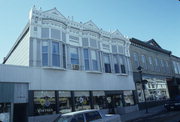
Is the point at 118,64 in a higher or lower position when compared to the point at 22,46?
lower

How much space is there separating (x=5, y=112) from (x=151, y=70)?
22.2 meters

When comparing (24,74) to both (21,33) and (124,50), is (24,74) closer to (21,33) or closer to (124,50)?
(21,33)

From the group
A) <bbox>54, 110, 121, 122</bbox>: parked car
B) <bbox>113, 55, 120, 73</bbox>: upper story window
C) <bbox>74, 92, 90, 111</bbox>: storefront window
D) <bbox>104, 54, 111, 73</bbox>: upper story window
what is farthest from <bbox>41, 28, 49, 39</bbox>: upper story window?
<bbox>113, 55, 120, 73</bbox>: upper story window

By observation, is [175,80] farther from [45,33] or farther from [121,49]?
[45,33]

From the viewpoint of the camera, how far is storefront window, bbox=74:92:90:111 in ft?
53.1

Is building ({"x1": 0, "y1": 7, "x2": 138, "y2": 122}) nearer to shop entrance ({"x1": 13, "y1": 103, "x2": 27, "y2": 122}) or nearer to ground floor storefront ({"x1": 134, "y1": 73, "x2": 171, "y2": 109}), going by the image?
shop entrance ({"x1": 13, "y1": 103, "x2": 27, "y2": 122})

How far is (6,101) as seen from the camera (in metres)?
12.1

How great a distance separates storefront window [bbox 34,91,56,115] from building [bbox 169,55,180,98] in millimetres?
24461

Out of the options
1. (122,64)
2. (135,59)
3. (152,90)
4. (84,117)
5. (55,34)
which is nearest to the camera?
(84,117)

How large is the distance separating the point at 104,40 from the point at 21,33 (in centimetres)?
982

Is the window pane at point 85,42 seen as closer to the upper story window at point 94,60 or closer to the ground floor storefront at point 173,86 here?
the upper story window at point 94,60

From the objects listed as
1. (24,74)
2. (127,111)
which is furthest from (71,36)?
(127,111)

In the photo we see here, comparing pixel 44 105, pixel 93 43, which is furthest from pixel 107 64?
pixel 44 105

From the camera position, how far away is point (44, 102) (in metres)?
13.9
